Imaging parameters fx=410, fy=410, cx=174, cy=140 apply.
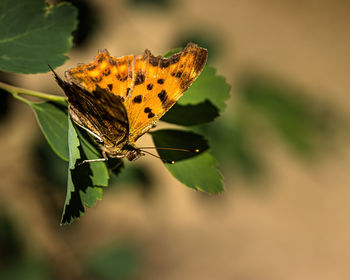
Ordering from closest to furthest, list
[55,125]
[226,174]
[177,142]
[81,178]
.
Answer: [81,178] < [55,125] < [177,142] < [226,174]

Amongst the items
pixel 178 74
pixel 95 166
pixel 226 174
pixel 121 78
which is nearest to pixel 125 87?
pixel 121 78

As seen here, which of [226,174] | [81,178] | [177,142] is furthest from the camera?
[226,174]

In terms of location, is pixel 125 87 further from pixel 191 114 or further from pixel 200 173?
pixel 200 173

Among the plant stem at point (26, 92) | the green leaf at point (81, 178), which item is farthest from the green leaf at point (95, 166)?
the plant stem at point (26, 92)

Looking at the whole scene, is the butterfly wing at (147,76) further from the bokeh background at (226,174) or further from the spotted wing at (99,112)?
the bokeh background at (226,174)

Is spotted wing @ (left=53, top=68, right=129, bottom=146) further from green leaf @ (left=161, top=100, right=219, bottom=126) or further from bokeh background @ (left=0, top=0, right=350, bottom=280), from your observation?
bokeh background @ (left=0, top=0, right=350, bottom=280)

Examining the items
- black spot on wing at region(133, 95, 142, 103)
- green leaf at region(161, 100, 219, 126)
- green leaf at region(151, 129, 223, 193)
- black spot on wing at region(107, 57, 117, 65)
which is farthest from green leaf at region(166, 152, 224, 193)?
black spot on wing at region(107, 57, 117, 65)
